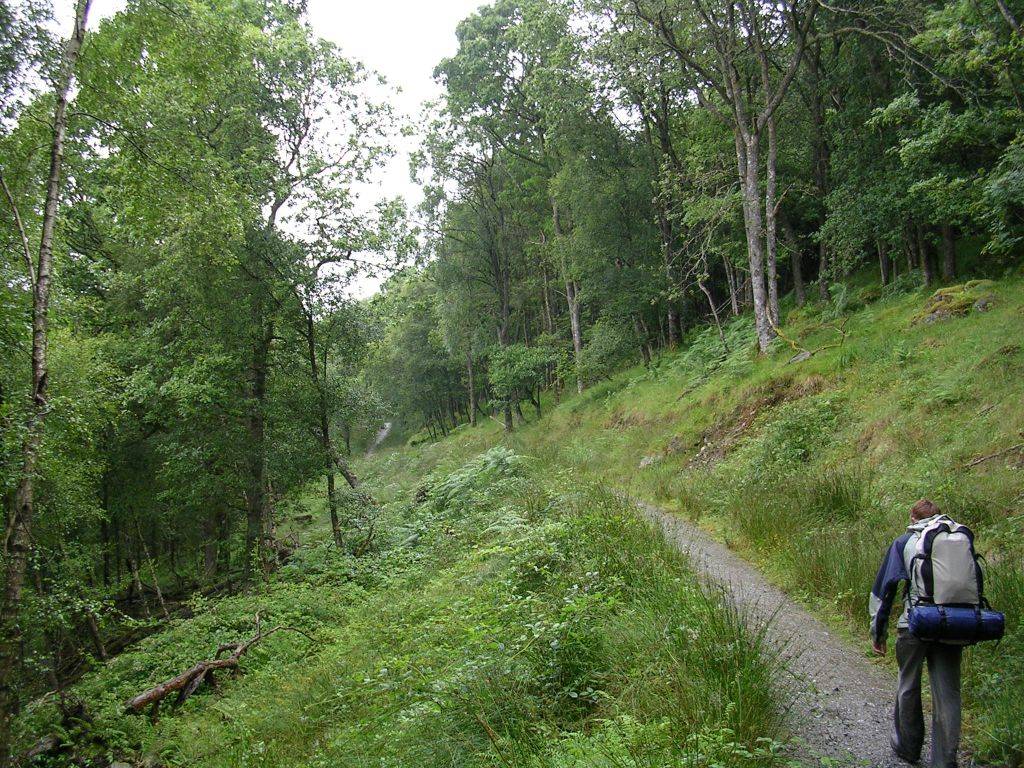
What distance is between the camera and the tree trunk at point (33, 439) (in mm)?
4961

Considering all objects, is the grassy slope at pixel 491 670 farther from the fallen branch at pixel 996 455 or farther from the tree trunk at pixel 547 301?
the tree trunk at pixel 547 301

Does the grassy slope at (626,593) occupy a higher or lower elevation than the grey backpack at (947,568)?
lower

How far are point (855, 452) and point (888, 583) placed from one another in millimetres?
5779

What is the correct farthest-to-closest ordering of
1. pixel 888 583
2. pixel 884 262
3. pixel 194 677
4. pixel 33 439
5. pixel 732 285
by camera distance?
1. pixel 732 285
2. pixel 884 262
3. pixel 194 677
4. pixel 33 439
5. pixel 888 583

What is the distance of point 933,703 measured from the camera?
11.3ft

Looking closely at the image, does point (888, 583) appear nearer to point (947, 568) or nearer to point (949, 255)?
point (947, 568)

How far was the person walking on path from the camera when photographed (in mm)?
3383

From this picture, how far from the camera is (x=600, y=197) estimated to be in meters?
20.6

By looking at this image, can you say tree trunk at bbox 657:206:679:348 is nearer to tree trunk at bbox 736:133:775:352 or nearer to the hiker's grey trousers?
tree trunk at bbox 736:133:775:352

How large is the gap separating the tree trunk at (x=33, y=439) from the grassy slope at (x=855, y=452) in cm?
771

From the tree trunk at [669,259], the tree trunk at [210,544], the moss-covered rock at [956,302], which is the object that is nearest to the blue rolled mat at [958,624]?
the moss-covered rock at [956,302]

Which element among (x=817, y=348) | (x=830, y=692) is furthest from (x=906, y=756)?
(x=817, y=348)

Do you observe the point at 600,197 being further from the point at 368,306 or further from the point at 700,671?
the point at 700,671

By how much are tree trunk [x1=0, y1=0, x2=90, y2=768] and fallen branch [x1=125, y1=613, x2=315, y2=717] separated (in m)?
1.45
